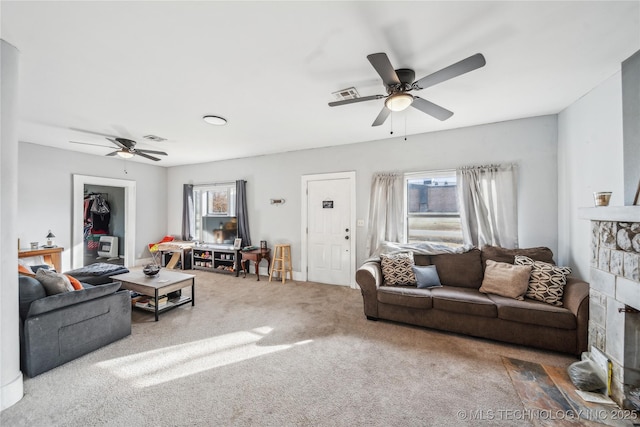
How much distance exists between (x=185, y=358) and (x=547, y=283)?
12.0 ft

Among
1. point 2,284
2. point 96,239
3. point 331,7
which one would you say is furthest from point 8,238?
point 96,239

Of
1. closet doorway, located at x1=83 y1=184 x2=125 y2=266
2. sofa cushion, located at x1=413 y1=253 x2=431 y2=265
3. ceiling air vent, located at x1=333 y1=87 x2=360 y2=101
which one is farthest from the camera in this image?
closet doorway, located at x1=83 y1=184 x2=125 y2=266

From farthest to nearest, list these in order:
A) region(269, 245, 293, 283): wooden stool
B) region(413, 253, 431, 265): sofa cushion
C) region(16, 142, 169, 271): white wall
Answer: region(269, 245, 293, 283): wooden stool < region(16, 142, 169, 271): white wall < region(413, 253, 431, 265): sofa cushion

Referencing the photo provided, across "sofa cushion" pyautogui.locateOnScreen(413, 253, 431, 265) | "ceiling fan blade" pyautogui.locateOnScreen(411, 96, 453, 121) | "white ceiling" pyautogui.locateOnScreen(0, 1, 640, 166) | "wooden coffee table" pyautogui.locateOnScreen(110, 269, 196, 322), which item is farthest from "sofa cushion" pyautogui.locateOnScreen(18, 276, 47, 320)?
"sofa cushion" pyautogui.locateOnScreen(413, 253, 431, 265)

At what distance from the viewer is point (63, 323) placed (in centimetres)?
214

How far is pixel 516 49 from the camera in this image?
1899 millimetres

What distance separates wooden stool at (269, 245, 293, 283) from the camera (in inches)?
191

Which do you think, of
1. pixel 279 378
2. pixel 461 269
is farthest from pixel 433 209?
pixel 279 378

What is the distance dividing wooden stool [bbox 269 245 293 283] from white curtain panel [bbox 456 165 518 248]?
3069 millimetres

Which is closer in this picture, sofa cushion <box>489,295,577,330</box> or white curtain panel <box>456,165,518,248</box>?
sofa cushion <box>489,295,577,330</box>

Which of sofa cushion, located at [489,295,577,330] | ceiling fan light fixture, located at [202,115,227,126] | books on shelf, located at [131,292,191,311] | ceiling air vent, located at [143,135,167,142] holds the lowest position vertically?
books on shelf, located at [131,292,191,311]

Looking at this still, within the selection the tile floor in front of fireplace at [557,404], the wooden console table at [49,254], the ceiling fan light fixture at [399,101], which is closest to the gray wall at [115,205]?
the wooden console table at [49,254]

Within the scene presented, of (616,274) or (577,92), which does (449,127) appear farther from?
(616,274)

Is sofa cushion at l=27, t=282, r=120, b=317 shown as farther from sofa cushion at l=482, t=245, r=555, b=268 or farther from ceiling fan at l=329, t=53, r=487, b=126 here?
sofa cushion at l=482, t=245, r=555, b=268
